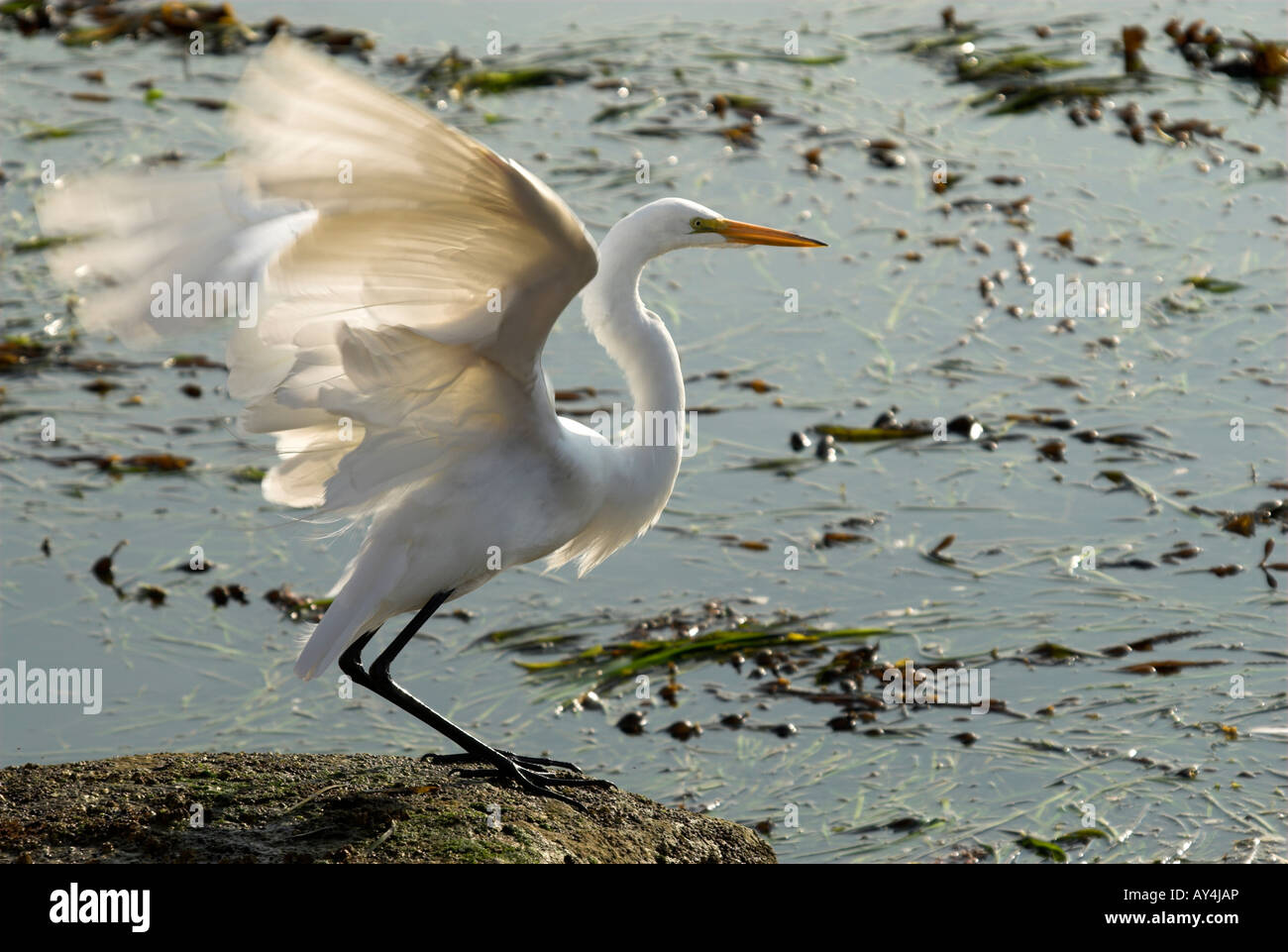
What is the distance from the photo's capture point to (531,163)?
1034 cm

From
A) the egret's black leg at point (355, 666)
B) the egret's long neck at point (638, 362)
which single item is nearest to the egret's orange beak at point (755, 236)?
the egret's long neck at point (638, 362)

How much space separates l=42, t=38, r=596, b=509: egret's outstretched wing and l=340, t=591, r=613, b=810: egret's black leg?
0.48 meters

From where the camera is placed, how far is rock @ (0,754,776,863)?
12.8ft

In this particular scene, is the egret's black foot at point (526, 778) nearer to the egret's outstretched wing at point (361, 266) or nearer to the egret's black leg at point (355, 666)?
the egret's black leg at point (355, 666)

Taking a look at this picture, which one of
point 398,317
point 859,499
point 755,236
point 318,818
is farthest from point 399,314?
point 859,499

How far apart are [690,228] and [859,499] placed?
2.76 m

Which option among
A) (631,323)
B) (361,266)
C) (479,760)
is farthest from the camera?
(631,323)

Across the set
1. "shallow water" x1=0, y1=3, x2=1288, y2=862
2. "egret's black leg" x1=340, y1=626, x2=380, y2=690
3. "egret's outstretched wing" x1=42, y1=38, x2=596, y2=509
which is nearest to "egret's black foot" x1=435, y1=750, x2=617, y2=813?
"egret's black leg" x1=340, y1=626, x2=380, y2=690

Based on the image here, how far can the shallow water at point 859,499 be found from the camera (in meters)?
5.89

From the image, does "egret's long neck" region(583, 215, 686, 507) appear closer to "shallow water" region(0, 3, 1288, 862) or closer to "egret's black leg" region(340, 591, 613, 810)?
"egret's black leg" region(340, 591, 613, 810)

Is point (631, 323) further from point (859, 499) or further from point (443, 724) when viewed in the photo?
point (859, 499)

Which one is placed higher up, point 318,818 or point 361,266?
point 361,266

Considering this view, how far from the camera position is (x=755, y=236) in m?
5.07

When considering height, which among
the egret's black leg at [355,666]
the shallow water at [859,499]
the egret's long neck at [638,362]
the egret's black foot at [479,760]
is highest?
the egret's long neck at [638,362]
